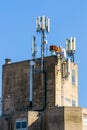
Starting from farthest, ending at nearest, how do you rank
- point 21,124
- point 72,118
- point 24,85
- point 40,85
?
point 24,85 → point 40,85 → point 21,124 → point 72,118

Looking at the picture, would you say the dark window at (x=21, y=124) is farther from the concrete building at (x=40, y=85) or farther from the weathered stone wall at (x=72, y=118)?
the weathered stone wall at (x=72, y=118)

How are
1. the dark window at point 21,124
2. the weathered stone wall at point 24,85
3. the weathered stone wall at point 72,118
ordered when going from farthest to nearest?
the weathered stone wall at point 24,85
the dark window at point 21,124
the weathered stone wall at point 72,118

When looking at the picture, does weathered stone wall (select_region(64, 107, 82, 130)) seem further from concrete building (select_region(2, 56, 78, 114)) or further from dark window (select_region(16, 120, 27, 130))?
concrete building (select_region(2, 56, 78, 114))

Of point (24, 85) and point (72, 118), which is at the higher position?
point (24, 85)

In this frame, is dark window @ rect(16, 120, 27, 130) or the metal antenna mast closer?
dark window @ rect(16, 120, 27, 130)

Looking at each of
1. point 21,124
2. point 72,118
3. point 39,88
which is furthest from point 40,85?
point 72,118

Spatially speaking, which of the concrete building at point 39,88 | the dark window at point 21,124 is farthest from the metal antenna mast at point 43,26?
the dark window at point 21,124

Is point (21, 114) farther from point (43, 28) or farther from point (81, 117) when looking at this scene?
point (43, 28)

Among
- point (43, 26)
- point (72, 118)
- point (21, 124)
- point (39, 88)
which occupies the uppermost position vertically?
point (43, 26)

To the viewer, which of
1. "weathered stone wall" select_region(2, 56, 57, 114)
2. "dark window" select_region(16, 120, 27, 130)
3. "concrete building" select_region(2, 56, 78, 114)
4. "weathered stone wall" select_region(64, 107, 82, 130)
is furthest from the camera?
"weathered stone wall" select_region(2, 56, 57, 114)

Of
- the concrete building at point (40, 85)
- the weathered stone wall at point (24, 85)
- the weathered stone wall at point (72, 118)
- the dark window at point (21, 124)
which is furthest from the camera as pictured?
the weathered stone wall at point (24, 85)

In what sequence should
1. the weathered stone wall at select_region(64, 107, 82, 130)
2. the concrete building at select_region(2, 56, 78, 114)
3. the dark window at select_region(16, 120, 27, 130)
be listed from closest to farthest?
the weathered stone wall at select_region(64, 107, 82, 130), the dark window at select_region(16, 120, 27, 130), the concrete building at select_region(2, 56, 78, 114)

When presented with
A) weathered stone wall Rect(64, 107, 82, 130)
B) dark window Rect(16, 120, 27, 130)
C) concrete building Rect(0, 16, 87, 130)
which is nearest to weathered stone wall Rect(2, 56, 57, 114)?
concrete building Rect(0, 16, 87, 130)

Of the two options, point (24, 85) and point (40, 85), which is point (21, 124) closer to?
point (40, 85)
